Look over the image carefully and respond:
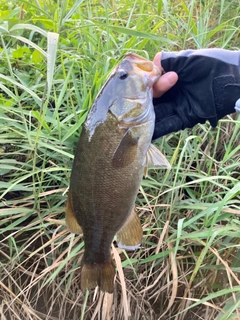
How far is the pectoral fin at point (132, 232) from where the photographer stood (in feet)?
4.44

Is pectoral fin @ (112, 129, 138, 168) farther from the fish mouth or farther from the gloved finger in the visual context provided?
the gloved finger

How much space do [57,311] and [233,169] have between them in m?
1.07

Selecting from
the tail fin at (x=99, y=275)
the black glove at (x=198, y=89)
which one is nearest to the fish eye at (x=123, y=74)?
the black glove at (x=198, y=89)

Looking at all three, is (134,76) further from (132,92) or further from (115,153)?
(115,153)

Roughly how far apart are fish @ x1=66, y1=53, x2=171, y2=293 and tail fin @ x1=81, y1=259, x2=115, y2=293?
123mm

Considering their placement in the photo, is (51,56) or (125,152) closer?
(125,152)

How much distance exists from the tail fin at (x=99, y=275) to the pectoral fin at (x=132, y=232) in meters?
0.10

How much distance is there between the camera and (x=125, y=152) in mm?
1239

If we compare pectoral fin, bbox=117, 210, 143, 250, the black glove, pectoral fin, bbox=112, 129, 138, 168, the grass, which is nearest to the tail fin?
pectoral fin, bbox=117, 210, 143, 250

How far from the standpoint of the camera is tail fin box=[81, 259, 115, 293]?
4.58 feet

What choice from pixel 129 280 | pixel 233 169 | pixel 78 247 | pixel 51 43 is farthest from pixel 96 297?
pixel 51 43

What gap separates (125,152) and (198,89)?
582mm

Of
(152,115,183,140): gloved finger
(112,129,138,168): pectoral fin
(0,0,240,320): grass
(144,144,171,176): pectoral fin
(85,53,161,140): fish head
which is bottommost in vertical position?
(0,0,240,320): grass

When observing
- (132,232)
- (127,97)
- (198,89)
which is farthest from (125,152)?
(198,89)
